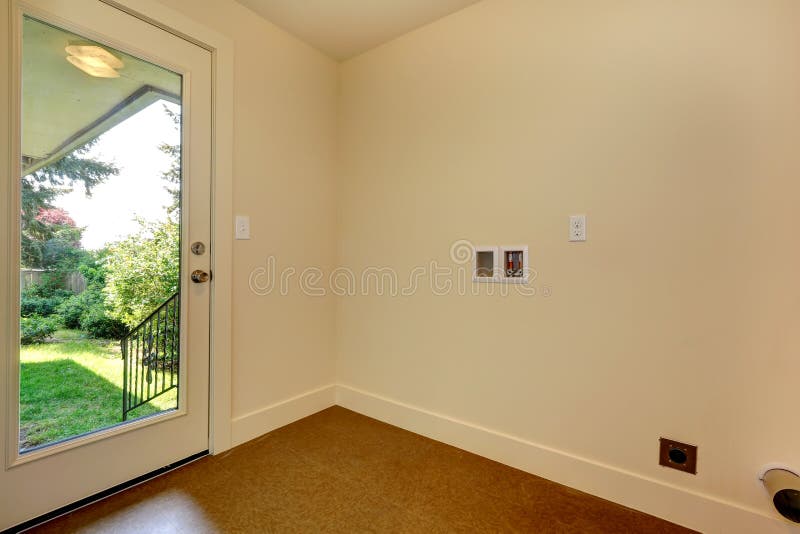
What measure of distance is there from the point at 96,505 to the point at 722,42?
2984 mm

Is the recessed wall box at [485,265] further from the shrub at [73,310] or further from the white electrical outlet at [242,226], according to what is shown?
the shrub at [73,310]

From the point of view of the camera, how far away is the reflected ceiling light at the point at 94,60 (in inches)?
55.4

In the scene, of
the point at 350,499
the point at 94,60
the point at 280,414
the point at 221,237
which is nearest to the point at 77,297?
the point at 221,237

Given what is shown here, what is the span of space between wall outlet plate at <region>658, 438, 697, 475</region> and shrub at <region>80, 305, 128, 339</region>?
2281mm

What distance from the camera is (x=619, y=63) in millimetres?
1490

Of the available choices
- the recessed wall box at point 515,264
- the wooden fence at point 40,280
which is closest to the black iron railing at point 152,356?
the wooden fence at point 40,280

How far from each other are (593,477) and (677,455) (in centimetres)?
34

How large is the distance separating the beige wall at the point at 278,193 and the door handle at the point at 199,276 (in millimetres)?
156

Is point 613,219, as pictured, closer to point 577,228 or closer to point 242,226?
point 577,228

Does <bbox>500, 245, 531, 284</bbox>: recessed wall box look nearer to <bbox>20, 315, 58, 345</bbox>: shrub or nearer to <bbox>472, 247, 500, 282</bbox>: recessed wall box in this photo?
<bbox>472, 247, 500, 282</bbox>: recessed wall box

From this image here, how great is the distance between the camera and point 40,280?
1338mm

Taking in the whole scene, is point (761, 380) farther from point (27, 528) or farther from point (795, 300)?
point (27, 528)

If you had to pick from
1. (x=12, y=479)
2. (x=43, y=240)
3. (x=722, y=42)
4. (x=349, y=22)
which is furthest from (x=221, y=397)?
(x=722, y=42)

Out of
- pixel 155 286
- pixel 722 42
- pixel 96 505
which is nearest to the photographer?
pixel 722 42
